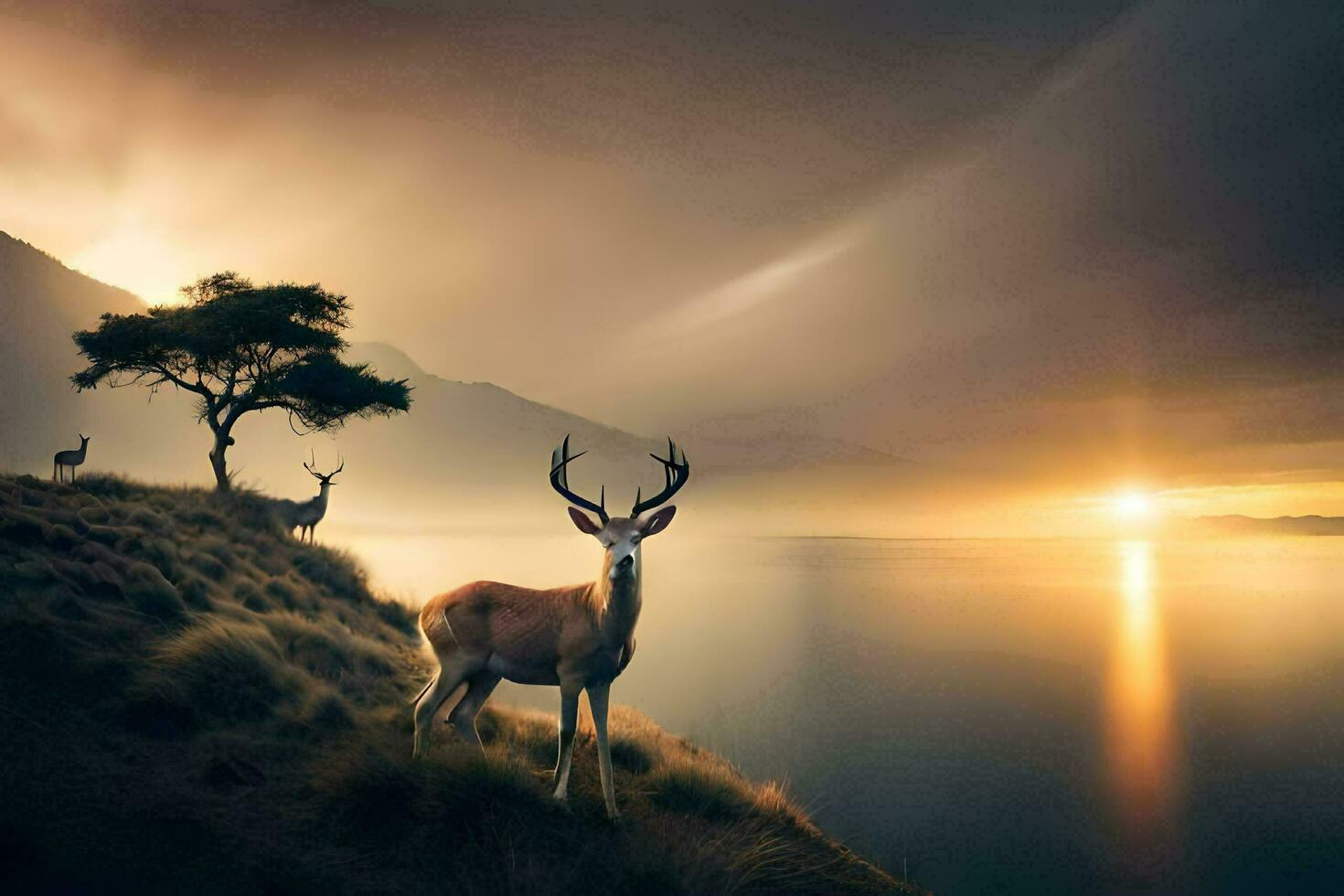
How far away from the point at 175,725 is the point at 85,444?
20851 millimetres

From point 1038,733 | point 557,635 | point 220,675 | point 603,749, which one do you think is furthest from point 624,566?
point 1038,733

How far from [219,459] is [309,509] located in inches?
133

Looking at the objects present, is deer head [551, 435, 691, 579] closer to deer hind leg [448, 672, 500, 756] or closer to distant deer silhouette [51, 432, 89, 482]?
deer hind leg [448, 672, 500, 756]

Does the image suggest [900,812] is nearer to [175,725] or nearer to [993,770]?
[993,770]

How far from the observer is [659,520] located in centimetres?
770

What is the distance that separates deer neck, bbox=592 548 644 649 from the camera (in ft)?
26.3

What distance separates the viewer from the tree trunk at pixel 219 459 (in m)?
26.7

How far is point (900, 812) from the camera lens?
67.5 ft

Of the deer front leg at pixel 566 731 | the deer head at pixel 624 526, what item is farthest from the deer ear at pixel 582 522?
the deer front leg at pixel 566 731

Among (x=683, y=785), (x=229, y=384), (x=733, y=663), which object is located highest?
(x=229, y=384)

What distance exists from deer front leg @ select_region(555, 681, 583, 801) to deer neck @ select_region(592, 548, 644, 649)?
64 centimetres

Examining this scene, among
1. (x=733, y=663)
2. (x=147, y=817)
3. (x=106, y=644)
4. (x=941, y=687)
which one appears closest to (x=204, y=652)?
(x=106, y=644)

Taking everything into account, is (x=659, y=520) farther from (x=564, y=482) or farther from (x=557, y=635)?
(x=557, y=635)

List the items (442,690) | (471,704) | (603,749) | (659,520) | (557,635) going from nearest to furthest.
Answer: (659,520) < (603,749) < (557,635) < (442,690) < (471,704)
